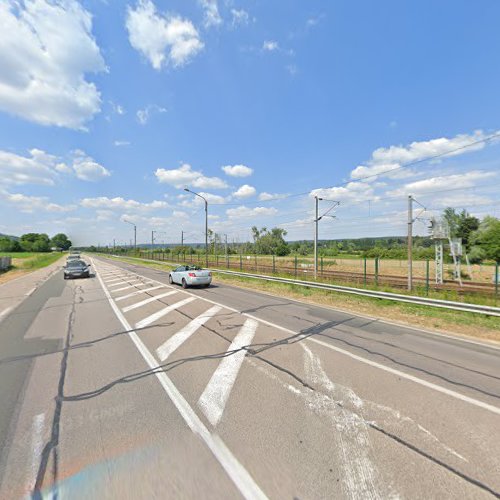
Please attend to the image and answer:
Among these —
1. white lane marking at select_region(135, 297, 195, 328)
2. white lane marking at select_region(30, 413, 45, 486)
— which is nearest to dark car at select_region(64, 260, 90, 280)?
white lane marking at select_region(135, 297, 195, 328)

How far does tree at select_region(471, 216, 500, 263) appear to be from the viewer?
130 ft

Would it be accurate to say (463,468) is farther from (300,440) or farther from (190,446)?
(190,446)

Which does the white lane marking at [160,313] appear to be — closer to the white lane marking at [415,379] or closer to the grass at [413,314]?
the white lane marking at [415,379]

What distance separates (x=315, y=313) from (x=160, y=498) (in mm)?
7672

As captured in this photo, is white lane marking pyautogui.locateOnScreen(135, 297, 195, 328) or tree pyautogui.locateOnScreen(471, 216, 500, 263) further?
tree pyautogui.locateOnScreen(471, 216, 500, 263)

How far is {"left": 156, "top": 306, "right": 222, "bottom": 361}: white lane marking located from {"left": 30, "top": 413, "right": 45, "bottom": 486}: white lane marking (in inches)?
81.9

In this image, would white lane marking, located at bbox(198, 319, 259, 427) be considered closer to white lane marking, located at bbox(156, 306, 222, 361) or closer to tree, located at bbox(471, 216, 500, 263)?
white lane marking, located at bbox(156, 306, 222, 361)

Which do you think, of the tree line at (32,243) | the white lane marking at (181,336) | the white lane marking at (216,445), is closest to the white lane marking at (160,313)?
the white lane marking at (181,336)

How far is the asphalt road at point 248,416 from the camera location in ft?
7.80

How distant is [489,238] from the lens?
134 ft

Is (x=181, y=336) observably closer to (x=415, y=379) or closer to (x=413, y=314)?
(x=415, y=379)

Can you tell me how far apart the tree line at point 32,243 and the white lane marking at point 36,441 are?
495 feet

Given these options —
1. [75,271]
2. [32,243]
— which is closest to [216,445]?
[75,271]

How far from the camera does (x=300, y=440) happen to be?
288 cm
